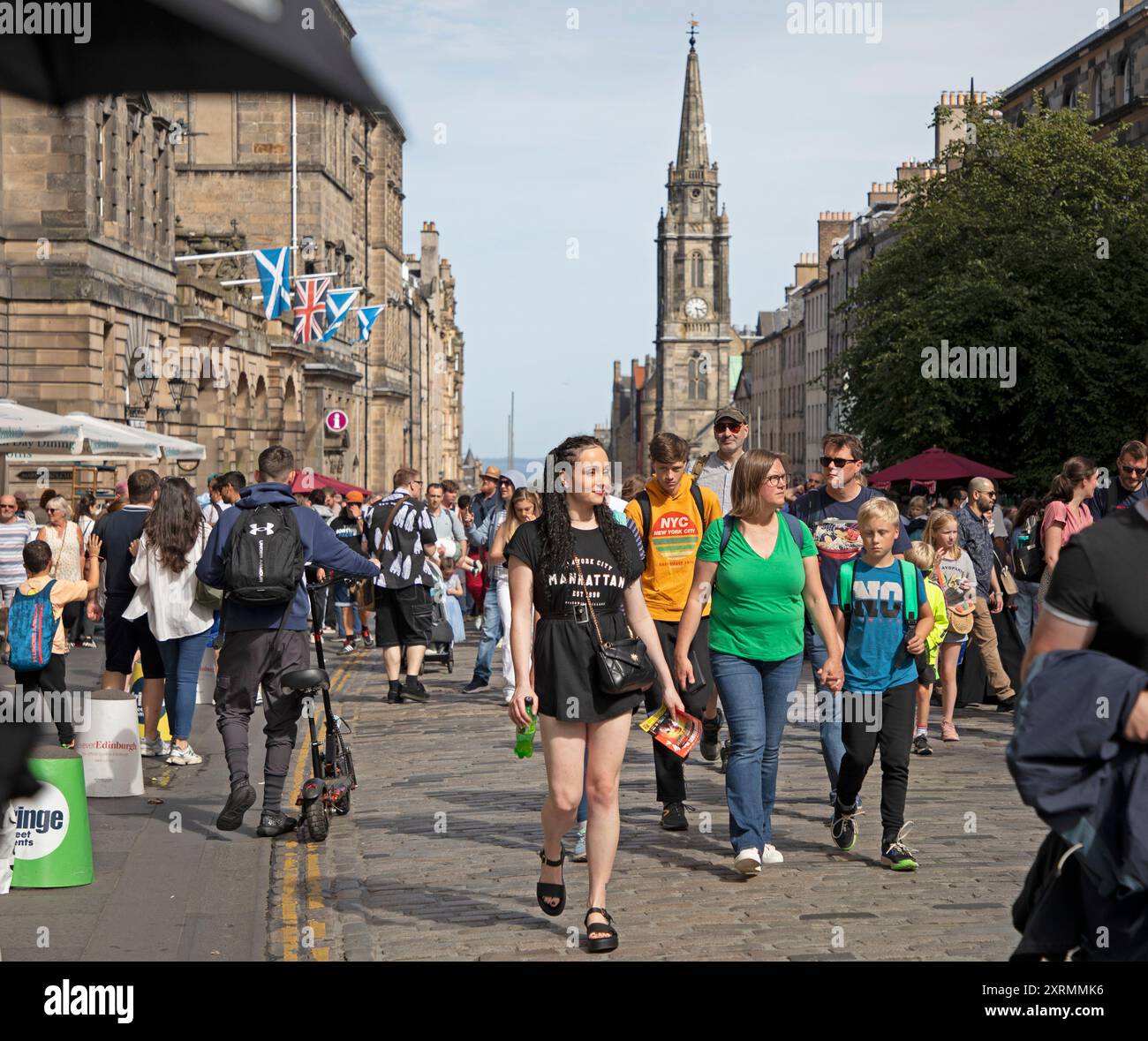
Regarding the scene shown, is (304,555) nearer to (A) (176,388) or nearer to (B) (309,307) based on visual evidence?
(A) (176,388)

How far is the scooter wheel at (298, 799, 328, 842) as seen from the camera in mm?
8945

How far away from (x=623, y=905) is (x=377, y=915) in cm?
105

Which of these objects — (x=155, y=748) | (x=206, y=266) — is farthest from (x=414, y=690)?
(x=206, y=266)

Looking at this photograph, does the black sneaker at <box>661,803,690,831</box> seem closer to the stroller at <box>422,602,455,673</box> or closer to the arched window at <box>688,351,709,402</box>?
the stroller at <box>422,602,455,673</box>

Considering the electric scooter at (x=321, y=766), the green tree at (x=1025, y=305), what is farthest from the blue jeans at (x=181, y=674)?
the green tree at (x=1025, y=305)

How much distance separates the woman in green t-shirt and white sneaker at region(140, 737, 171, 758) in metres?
5.34

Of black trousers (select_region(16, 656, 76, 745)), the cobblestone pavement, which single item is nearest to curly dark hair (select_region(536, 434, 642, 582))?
the cobblestone pavement

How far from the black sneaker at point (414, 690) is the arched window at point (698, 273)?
15972 centimetres

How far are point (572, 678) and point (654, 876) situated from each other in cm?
175

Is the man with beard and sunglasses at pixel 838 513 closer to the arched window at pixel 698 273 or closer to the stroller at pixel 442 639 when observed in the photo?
the stroller at pixel 442 639

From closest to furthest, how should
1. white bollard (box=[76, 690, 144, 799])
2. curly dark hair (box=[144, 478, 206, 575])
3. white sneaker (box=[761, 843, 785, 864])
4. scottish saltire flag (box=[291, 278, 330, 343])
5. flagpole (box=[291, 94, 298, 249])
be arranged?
white sneaker (box=[761, 843, 785, 864])
white bollard (box=[76, 690, 144, 799])
curly dark hair (box=[144, 478, 206, 575])
scottish saltire flag (box=[291, 278, 330, 343])
flagpole (box=[291, 94, 298, 249])

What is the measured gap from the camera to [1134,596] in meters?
3.48

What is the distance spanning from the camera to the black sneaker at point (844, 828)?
27.9ft
